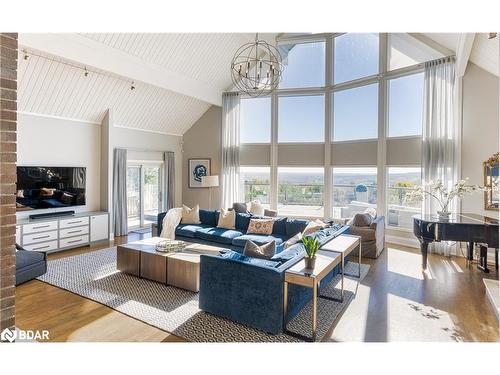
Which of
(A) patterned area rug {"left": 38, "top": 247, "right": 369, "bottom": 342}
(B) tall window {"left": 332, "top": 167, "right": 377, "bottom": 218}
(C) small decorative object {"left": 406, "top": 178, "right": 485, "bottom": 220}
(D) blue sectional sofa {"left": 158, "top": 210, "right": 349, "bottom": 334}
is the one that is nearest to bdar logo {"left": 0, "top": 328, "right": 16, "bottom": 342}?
(A) patterned area rug {"left": 38, "top": 247, "right": 369, "bottom": 342}

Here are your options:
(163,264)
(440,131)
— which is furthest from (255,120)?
(163,264)

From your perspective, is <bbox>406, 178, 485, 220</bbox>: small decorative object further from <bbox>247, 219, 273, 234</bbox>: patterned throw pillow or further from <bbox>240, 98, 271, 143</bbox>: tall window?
<bbox>240, 98, 271, 143</bbox>: tall window

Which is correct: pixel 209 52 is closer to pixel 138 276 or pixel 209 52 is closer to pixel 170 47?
pixel 170 47

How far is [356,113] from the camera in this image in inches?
289

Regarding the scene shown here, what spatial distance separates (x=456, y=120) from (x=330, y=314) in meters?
4.83

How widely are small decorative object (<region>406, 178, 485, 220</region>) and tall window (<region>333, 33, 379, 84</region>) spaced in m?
3.08

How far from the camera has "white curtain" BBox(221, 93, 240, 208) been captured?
8.57 meters

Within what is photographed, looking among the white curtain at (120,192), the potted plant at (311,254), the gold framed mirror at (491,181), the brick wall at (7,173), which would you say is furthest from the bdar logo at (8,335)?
the gold framed mirror at (491,181)

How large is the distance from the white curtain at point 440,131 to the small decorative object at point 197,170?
5718 mm

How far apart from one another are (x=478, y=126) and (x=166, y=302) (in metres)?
6.21

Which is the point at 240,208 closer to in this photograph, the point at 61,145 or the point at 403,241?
the point at 403,241

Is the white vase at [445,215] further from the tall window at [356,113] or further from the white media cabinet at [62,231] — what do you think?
the white media cabinet at [62,231]

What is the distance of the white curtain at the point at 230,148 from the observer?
8.57 metres

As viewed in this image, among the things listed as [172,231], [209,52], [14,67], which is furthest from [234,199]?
[14,67]
